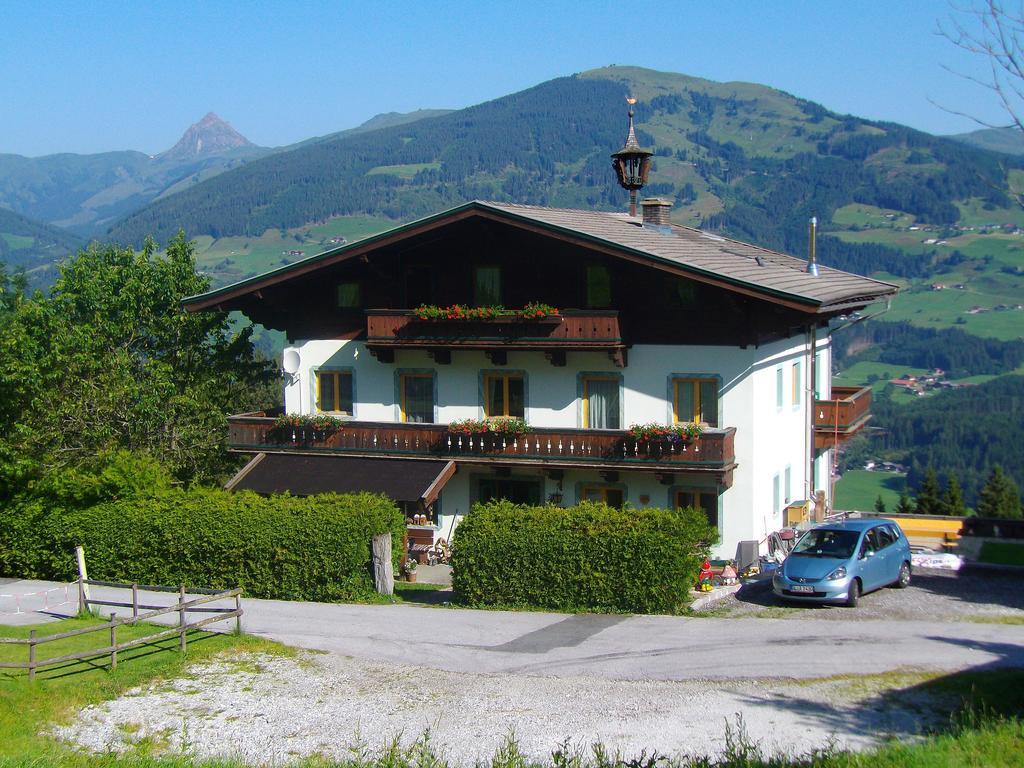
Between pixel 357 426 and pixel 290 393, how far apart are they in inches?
123

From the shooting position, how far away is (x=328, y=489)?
103 feet

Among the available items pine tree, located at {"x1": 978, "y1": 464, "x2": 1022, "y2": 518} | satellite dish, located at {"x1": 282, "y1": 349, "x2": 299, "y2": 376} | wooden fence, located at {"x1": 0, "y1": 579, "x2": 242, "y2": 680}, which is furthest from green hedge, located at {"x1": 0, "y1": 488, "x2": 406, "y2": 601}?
pine tree, located at {"x1": 978, "y1": 464, "x2": 1022, "y2": 518}

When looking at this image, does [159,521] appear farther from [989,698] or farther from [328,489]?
[989,698]

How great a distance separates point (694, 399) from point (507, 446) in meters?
5.09

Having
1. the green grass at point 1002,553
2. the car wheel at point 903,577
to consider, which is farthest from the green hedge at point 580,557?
the green grass at point 1002,553

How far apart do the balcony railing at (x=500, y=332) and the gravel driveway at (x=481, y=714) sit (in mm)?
13562

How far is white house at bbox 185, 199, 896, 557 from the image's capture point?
2936 centimetres

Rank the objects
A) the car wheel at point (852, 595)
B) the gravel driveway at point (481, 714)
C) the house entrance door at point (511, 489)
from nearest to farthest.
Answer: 1. the gravel driveway at point (481, 714)
2. the car wheel at point (852, 595)
3. the house entrance door at point (511, 489)

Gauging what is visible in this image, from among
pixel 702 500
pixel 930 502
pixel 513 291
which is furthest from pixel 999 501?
pixel 513 291

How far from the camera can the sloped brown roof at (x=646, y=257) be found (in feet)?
92.6

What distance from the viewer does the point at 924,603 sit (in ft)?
73.4

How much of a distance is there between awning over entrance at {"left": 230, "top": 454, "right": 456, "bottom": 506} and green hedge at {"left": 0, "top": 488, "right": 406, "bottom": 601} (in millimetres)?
4201

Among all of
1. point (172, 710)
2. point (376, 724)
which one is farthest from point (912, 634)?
point (172, 710)

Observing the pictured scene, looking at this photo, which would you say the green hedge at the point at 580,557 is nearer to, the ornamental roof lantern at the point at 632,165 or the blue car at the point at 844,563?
the blue car at the point at 844,563
